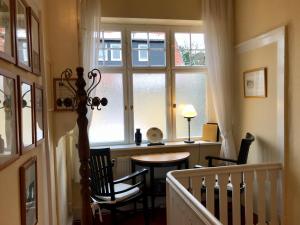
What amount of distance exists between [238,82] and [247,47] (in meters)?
0.50

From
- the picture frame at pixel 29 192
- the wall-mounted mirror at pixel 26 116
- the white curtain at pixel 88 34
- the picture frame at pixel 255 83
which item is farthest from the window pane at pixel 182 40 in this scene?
the picture frame at pixel 29 192

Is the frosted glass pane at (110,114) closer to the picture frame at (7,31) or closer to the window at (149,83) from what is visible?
the window at (149,83)

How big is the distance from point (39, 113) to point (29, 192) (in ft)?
1.83

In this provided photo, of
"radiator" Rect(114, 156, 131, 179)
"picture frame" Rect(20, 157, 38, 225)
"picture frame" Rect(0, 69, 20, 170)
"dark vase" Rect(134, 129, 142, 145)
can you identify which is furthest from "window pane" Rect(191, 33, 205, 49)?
"picture frame" Rect(0, 69, 20, 170)

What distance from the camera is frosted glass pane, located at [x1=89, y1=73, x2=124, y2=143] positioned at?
382cm

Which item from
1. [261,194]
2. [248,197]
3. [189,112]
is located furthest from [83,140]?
[189,112]

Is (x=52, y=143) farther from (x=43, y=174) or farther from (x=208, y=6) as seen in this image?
(x=208, y=6)

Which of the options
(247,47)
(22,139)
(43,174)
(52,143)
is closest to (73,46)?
(52,143)

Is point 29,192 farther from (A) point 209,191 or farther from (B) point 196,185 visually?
(A) point 209,191

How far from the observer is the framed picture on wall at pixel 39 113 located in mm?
1717

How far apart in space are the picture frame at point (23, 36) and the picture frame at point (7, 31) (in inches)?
2.7

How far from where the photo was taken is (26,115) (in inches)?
58.1

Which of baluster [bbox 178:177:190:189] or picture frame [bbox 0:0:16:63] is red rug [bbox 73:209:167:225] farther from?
picture frame [bbox 0:0:16:63]

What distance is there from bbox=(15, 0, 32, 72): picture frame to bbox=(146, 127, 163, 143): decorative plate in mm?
2398
